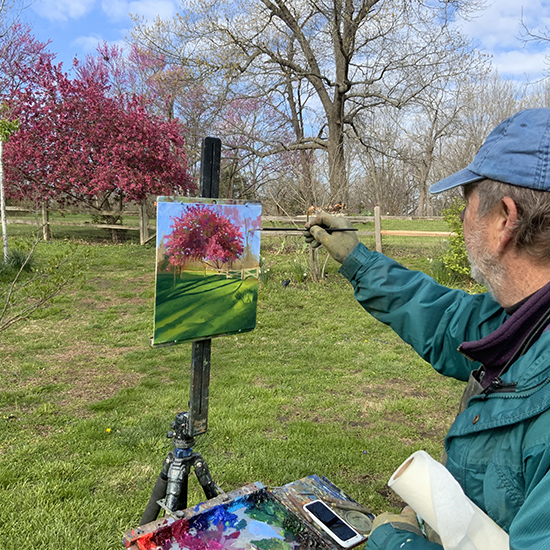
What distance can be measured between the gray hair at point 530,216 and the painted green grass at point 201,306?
3.62 ft

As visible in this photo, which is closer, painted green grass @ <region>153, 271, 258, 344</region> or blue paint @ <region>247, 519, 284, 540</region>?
blue paint @ <region>247, 519, 284, 540</region>

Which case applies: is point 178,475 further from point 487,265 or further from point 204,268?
point 487,265

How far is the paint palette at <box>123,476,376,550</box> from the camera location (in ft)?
4.75

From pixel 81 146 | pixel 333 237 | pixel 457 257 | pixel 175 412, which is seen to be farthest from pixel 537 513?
pixel 81 146

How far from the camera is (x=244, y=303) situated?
1953 millimetres

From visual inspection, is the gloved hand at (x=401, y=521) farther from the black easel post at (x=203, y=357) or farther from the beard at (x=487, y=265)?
the black easel post at (x=203, y=357)

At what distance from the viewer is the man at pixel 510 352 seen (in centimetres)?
85

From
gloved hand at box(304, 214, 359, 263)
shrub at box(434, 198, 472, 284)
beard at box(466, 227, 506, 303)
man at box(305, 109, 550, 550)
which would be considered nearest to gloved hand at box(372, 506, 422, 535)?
man at box(305, 109, 550, 550)

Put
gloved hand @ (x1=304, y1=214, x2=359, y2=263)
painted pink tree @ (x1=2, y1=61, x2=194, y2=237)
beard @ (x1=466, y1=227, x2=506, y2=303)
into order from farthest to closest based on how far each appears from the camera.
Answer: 1. painted pink tree @ (x1=2, y1=61, x2=194, y2=237)
2. gloved hand @ (x1=304, y1=214, x2=359, y2=263)
3. beard @ (x1=466, y1=227, x2=506, y2=303)

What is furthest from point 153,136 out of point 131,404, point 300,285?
point 131,404

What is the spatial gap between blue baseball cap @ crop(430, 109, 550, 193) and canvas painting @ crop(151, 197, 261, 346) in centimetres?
97

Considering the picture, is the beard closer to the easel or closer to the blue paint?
the easel

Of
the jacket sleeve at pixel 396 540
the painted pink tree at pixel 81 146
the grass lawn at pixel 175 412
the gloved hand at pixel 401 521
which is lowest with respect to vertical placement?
the grass lawn at pixel 175 412

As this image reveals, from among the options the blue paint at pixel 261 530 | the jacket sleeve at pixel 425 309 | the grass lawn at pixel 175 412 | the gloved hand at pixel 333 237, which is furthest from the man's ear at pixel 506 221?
the grass lawn at pixel 175 412
